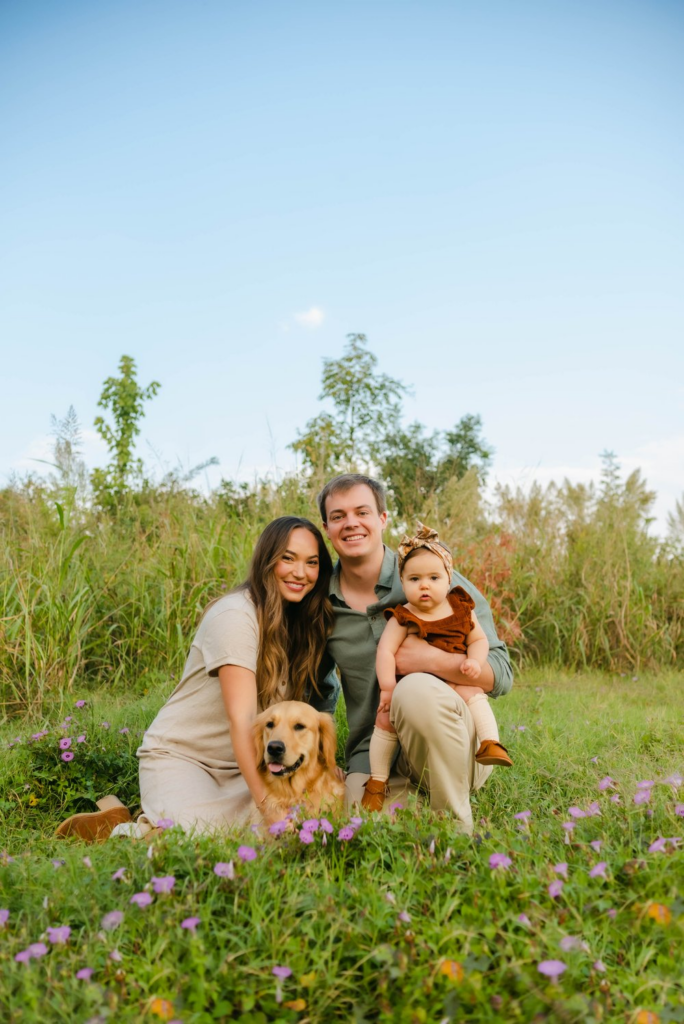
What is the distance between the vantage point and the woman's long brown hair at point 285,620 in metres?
3.41

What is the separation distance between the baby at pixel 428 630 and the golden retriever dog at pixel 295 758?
195 mm

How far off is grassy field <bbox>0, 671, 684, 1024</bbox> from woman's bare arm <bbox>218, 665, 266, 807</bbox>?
54 centimetres

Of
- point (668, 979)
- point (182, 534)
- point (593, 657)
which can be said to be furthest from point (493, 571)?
point (668, 979)

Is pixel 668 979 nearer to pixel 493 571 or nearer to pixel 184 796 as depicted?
pixel 184 796

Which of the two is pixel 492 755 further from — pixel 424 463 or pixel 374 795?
pixel 424 463

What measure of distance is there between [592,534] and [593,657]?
1278 mm

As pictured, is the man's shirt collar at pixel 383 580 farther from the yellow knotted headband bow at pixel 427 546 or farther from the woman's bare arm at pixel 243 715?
the woman's bare arm at pixel 243 715

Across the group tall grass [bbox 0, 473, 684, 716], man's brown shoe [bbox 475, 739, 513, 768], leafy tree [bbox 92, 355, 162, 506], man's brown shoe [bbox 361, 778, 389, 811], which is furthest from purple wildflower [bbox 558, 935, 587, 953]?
leafy tree [bbox 92, 355, 162, 506]

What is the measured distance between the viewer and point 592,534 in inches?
288

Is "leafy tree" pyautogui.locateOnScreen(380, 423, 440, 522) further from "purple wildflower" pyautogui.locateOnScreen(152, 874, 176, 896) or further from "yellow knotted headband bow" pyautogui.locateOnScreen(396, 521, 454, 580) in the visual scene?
"purple wildflower" pyautogui.locateOnScreen(152, 874, 176, 896)

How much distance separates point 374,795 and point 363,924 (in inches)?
47.2

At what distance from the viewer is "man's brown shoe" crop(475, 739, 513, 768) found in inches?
115

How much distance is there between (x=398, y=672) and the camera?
3.29 m

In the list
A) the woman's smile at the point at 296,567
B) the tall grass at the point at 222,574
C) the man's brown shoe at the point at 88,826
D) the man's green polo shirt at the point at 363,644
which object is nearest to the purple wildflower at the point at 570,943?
the man's green polo shirt at the point at 363,644
